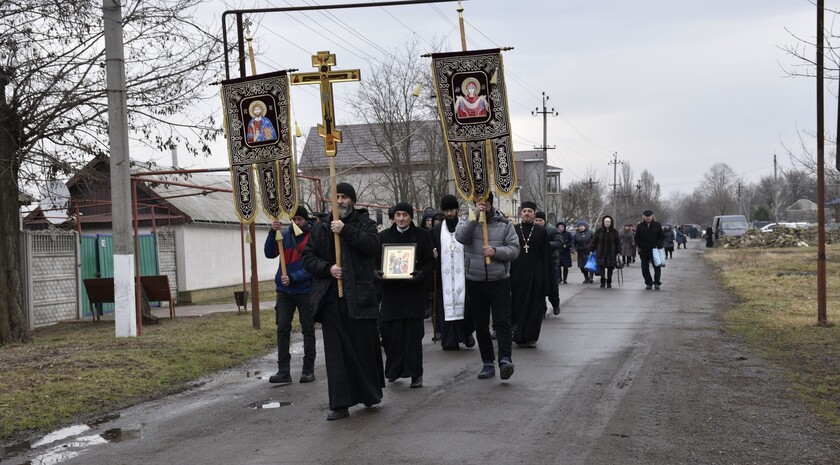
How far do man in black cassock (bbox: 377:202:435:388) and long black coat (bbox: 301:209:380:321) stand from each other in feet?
4.40

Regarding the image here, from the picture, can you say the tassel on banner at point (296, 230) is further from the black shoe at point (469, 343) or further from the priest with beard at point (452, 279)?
the black shoe at point (469, 343)

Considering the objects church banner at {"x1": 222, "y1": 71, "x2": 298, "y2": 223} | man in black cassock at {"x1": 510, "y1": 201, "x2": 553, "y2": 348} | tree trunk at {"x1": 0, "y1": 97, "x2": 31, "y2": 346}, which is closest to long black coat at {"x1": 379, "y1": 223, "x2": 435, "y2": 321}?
church banner at {"x1": 222, "y1": 71, "x2": 298, "y2": 223}

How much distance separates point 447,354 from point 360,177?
38.8 meters

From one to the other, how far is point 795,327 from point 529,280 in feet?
14.2

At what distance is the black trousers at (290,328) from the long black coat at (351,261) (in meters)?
2.06

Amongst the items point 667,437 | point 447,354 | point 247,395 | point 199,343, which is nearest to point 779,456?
point 667,437

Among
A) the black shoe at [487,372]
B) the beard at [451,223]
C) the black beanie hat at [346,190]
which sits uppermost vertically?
the black beanie hat at [346,190]

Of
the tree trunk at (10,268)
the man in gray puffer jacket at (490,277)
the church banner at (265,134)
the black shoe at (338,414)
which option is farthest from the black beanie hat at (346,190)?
the tree trunk at (10,268)

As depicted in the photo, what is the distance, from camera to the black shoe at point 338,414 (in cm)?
787

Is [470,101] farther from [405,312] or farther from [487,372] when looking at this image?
[487,372]

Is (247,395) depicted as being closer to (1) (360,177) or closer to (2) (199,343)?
(2) (199,343)

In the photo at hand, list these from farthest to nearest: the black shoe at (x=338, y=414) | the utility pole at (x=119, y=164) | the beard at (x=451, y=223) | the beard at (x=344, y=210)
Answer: the utility pole at (x=119, y=164)
the beard at (x=451, y=223)
the beard at (x=344, y=210)
the black shoe at (x=338, y=414)

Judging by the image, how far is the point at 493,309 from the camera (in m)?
9.73

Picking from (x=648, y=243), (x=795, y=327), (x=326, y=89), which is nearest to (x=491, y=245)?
(x=326, y=89)
